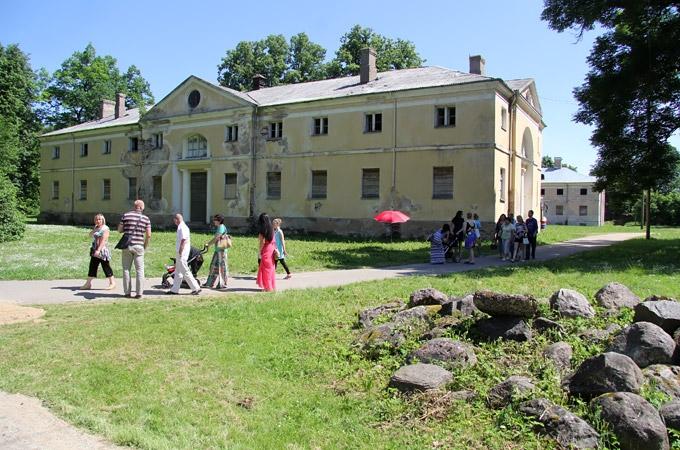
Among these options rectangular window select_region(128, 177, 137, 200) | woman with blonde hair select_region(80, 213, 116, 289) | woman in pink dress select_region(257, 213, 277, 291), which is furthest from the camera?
rectangular window select_region(128, 177, 137, 200)

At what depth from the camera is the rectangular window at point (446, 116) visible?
2781 cm

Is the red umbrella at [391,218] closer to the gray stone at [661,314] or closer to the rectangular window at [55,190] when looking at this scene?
the gray stone at [661,314]

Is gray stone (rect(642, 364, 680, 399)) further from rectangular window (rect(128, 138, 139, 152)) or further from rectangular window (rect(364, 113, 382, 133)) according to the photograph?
rectangular window (rect(128, 138, 139, 152))

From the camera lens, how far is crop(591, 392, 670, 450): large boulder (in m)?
4.38

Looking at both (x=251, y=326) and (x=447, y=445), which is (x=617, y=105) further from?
(x=447, y=445)

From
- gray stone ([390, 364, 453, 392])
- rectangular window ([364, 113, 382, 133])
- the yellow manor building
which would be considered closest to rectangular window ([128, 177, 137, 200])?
the yellow manor building

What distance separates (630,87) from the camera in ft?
68.8

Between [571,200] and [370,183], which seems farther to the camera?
[571,200]

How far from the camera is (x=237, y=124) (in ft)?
114

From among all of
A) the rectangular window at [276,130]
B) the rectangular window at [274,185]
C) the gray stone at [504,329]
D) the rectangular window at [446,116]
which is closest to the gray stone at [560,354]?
the gray stone at [504,329]

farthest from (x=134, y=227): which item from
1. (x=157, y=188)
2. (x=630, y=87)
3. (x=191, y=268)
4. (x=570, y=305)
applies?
(x=157, y=188)

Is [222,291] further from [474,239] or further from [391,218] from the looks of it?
[391,218]

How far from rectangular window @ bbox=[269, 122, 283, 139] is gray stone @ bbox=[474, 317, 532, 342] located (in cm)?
2772

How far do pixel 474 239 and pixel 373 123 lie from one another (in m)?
13.3
